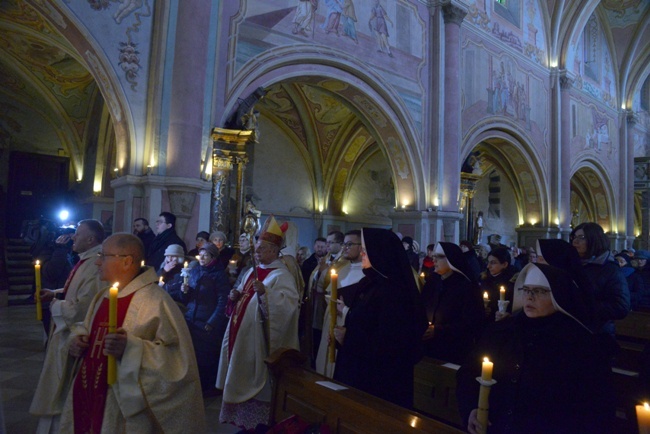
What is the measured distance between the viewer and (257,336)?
339 cm

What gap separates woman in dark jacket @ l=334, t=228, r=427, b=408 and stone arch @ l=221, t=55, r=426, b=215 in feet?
18.9

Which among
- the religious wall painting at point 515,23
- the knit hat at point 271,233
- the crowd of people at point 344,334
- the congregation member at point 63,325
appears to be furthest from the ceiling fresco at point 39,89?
the religious wall painting at point 515,23

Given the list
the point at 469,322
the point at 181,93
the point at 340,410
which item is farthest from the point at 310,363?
the point at 181,93

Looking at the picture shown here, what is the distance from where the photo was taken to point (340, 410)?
214 centimetres

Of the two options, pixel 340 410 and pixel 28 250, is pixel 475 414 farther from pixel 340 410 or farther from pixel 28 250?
pixel 28 250

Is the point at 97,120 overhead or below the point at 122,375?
overhead

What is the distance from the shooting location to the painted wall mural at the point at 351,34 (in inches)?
327

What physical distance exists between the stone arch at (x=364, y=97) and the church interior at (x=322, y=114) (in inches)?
1.6

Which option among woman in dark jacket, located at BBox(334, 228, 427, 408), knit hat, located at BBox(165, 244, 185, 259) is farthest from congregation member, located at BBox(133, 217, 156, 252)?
woman in dark jacket, located at BBox(334, 228, 427, 408)

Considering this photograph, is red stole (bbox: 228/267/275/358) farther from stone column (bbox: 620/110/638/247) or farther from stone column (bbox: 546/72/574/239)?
stone column (bbox: 620/110/638/247)

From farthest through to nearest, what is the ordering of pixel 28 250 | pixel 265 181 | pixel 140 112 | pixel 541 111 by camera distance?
pixel 541 111
pixel 265 181
pixel 28 250
pixel 140 112

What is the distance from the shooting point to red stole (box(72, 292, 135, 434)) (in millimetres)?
2143

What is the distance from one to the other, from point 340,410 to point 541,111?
626 inches

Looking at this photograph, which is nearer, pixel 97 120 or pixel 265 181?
pixel 97 120
